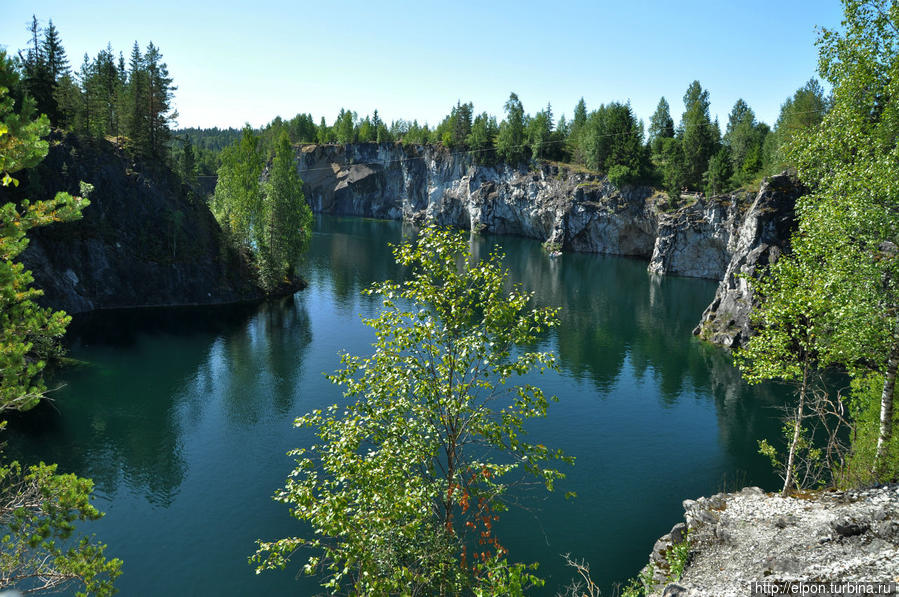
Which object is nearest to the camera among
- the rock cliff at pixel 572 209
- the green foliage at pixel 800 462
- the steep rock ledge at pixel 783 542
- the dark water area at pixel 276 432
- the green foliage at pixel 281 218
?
the steep rock ledge at pixel 783 542

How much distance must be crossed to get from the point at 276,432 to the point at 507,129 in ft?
379

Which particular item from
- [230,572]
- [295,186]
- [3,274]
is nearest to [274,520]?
[230,572]

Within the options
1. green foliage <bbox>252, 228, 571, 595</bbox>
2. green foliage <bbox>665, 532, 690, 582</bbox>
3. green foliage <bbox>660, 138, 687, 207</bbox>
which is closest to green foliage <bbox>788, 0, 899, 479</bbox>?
green foliage <bbox>665, 532, 690, 582</bbox>

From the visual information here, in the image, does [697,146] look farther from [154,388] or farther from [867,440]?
[154,388]

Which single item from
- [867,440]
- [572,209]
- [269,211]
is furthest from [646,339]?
[572,209]

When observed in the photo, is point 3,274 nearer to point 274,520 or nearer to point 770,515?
point 274,520

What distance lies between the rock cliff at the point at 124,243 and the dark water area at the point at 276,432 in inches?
153

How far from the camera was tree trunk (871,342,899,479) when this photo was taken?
15.4 m

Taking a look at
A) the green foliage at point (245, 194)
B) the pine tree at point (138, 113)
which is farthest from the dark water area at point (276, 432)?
the pine tree at point (138, 113)

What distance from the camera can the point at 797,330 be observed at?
58.7ft

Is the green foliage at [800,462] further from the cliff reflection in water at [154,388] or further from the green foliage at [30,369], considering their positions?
the cliff reflection in water at [154,388]

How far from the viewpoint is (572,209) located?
11194 cm

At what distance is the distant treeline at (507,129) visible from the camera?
58719 millimetres

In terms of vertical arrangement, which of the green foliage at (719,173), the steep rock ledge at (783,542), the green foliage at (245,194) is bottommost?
the steep rock ledge at (783,542)
